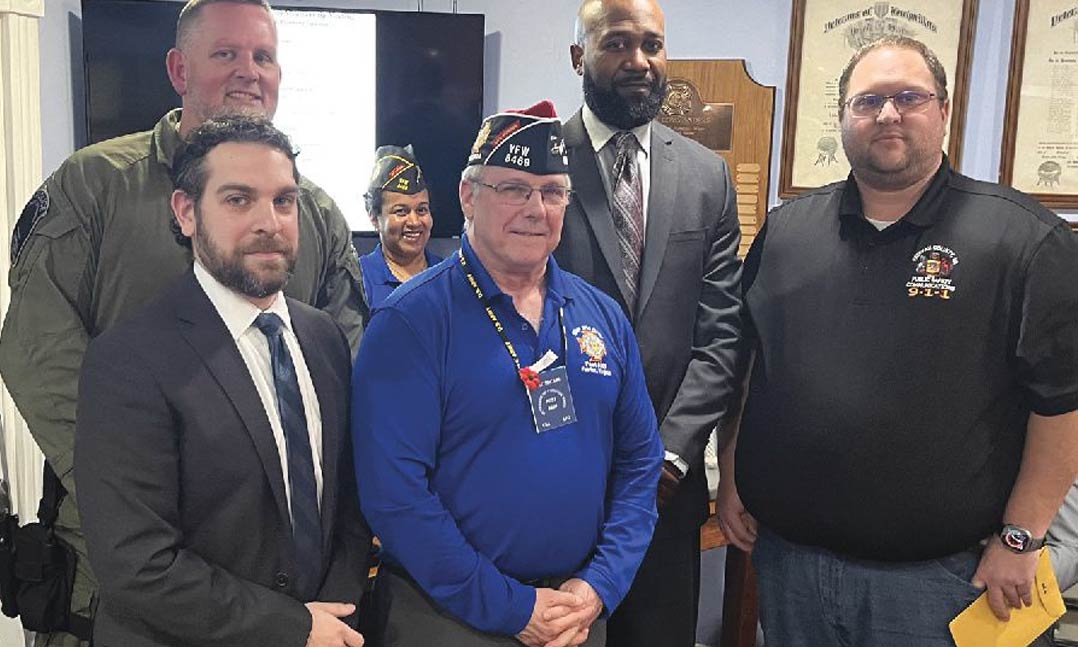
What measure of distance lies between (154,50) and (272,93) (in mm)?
1883

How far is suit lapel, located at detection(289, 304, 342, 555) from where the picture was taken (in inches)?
56.7

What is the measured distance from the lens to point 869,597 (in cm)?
176

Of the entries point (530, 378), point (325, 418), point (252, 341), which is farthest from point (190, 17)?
point (530, 378)

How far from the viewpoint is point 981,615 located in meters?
1.72

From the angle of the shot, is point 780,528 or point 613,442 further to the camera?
point 780,528

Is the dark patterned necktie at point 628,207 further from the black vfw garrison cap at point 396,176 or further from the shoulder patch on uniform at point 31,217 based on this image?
the black vfw garrison cap at point 396,176

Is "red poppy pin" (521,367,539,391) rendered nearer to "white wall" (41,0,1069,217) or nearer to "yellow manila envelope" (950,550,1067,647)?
"yellow manila envelope" (950,550,1067,647)

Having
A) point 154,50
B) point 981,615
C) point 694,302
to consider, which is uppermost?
point 154,50

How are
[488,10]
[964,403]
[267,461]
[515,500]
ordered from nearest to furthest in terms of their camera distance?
[267,461], [515,500], [964,403], [488,10]

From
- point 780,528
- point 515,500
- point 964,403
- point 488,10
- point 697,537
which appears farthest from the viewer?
point 488,10

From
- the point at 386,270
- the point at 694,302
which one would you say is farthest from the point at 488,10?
the point at 694,302

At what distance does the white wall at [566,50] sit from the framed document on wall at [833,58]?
0.05 m

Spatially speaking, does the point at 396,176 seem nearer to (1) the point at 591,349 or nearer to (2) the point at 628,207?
(2) the point at 628,207

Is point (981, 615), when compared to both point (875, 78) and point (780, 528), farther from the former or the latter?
point (875, 78)
